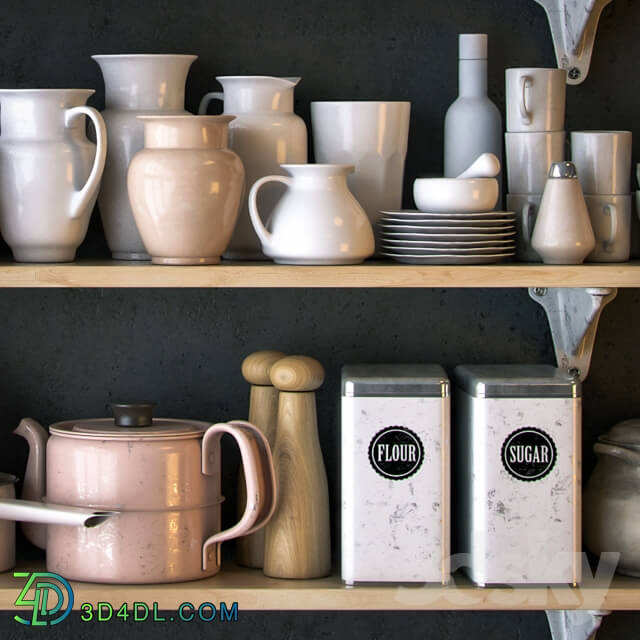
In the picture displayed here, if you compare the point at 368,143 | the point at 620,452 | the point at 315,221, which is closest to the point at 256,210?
the point at 315,221

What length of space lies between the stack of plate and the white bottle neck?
184 mm

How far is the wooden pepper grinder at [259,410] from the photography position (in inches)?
53.1

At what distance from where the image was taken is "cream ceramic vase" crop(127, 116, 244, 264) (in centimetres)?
121

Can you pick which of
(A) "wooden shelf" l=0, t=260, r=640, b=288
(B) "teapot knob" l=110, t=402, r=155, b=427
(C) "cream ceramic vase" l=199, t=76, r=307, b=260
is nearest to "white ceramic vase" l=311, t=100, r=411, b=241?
(C) "cream ceramic vase" l=199, t=76, r=307, b=260

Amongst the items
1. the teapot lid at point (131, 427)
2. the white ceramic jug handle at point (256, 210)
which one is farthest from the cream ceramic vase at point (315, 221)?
the teapot lid at point (131, 427)

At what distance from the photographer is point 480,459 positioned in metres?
1.25

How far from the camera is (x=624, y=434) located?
1.34 meters

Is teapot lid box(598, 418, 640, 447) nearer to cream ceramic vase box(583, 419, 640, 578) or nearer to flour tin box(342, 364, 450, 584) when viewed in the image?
cream ceramic vase box(583, 419, 640, 578)

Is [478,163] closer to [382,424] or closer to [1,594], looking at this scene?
[382,424]

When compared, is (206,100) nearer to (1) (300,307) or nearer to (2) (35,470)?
(1) (300,307)

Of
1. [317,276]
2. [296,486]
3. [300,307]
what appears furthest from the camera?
[300,307]

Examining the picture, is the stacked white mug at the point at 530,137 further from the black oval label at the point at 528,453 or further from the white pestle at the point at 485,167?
the black oval label at the point at 528,453

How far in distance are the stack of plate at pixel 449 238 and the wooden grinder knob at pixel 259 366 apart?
0.21 meters

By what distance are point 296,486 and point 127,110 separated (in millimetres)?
474
